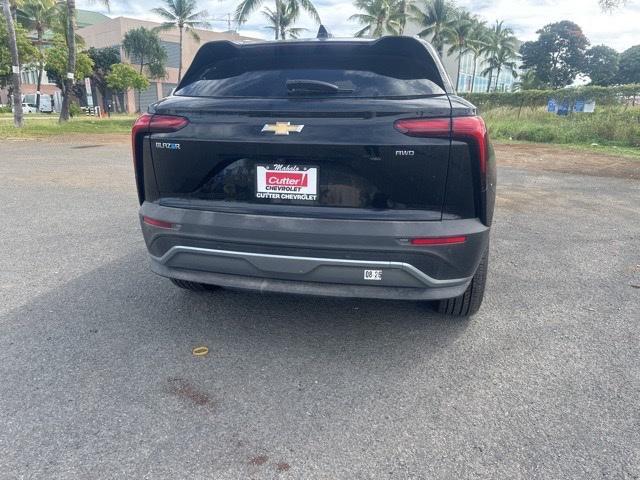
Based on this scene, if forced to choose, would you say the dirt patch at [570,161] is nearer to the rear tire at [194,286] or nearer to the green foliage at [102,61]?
the rear tire at [194,286]

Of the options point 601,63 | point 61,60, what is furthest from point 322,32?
point 601,63

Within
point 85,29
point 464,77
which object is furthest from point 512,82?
point 85,29

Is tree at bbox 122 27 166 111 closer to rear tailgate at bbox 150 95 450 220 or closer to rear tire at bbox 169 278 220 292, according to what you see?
rear tire at bbox 169 278 220 292

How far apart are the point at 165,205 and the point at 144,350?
0.83 m

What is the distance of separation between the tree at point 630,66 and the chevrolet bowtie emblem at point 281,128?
7468cm

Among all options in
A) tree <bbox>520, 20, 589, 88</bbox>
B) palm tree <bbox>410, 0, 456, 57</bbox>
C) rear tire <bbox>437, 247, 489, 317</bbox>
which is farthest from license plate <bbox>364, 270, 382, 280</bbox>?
tree <bbox>520, 20, 589, 88</bbox>

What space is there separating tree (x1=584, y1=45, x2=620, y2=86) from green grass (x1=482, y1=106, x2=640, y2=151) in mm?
47562

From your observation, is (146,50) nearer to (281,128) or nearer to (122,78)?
(122,78)

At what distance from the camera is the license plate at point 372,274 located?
2.38 metres

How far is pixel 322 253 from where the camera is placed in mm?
2398

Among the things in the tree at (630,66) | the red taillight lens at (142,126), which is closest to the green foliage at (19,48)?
the red taillight lens at (142,126)

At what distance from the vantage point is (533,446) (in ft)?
6.54

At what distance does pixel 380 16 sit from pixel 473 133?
38.9 metres

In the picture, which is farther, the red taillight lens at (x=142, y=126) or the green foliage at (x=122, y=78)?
the green foliage at (x=122, y=78)
